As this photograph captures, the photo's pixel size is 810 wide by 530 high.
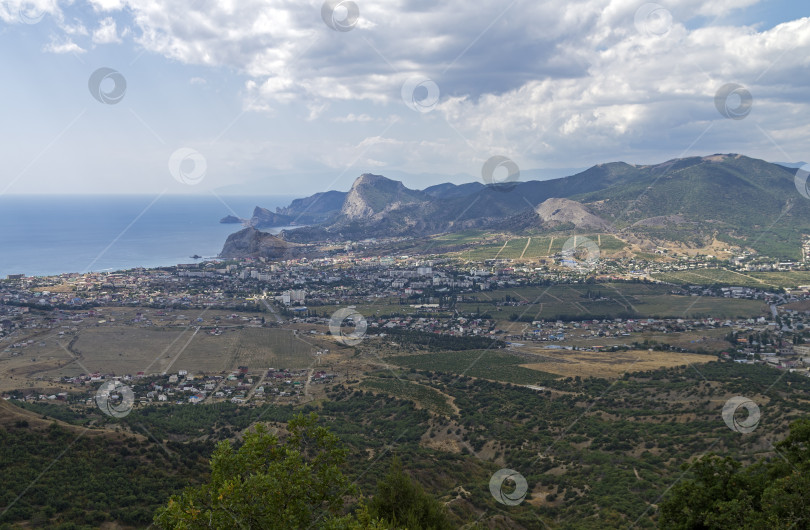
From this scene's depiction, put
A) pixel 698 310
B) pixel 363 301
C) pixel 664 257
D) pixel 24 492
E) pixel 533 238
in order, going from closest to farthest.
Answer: pixel 24 492 → pixel 698 310 → pixel 363 301 → pixel 664 257 → pixel 533 238

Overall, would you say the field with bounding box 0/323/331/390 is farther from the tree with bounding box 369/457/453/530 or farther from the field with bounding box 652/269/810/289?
the field with bounding box 652/269/810/289

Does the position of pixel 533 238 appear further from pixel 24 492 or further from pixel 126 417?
pixel 24 492

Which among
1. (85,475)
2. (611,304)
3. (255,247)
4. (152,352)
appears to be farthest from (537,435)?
(255,247)

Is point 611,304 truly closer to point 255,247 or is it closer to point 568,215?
point 568,215

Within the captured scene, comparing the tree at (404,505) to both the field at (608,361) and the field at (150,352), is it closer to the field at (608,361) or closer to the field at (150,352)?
the field at (608,361)

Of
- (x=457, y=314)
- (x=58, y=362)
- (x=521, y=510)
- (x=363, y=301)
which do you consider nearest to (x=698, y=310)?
(x=457, y=314)

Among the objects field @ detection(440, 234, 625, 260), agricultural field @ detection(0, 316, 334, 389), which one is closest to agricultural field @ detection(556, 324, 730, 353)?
agricultural field @ detection(0, 316, 334, 389)
